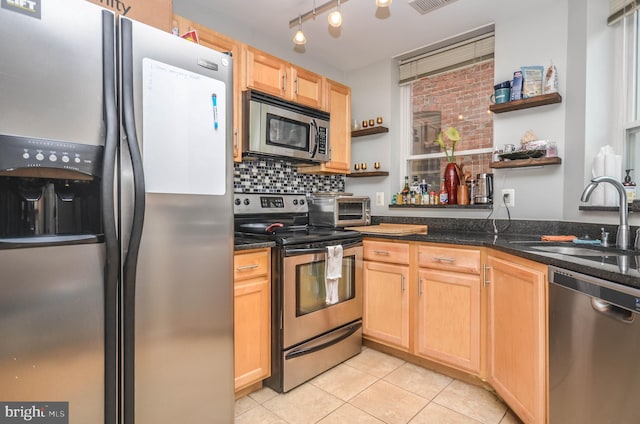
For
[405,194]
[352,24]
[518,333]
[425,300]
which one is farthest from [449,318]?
[352,24]

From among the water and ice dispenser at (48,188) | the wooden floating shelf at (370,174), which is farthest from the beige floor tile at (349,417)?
the wooden floating shelf at (370,174)

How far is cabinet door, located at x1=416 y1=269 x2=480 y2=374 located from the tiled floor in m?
0.17

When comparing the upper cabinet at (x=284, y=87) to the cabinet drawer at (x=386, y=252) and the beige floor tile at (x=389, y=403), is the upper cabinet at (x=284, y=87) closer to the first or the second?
the cabinet drawer at (x=386, y=252)

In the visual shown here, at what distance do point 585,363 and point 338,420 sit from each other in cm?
114

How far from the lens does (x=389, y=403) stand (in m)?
1.90

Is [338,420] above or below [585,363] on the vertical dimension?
below

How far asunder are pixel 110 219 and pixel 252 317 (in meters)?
1.01

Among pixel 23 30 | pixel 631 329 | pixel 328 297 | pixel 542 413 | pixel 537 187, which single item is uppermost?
pixel 23 30

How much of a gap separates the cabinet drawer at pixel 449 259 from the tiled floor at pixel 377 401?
72cm

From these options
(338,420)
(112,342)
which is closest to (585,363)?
(338,420)

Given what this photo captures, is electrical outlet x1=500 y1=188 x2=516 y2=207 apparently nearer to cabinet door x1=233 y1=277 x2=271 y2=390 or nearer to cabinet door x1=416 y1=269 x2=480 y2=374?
cabinet door x1=416 y1=269 x2=480 y2=374

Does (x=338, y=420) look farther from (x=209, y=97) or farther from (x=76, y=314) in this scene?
(x=209, y=97)

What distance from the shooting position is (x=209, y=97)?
4.73ft

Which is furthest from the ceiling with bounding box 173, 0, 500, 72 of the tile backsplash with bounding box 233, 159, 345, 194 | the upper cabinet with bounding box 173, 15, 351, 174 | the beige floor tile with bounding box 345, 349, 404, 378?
the beige floor tile with bounding box 345, 349, 404, 378
